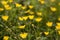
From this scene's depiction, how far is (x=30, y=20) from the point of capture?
277 cm

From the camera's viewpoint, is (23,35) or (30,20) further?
(30,20)

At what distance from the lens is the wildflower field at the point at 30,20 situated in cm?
247

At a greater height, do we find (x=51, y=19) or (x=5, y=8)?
(x=5, y=8)

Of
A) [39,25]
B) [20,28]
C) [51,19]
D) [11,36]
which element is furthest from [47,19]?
[11,36]

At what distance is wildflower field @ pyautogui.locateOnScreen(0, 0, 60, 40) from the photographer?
247cm

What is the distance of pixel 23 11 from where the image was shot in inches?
116

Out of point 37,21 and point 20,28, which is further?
point 37,21

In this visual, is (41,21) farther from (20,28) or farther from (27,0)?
(27,0)

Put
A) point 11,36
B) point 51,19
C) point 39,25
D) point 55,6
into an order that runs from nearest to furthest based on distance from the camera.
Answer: point 11,36
point 39,25
point 51,19
point 55,6

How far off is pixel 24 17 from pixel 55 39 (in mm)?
482

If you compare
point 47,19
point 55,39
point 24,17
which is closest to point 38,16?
point 47,19

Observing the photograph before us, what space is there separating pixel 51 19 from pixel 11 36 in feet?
2.38

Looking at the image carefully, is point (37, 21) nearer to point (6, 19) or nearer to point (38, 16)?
point (38, 16)

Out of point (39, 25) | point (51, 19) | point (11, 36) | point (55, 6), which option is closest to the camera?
point (11, 36)
